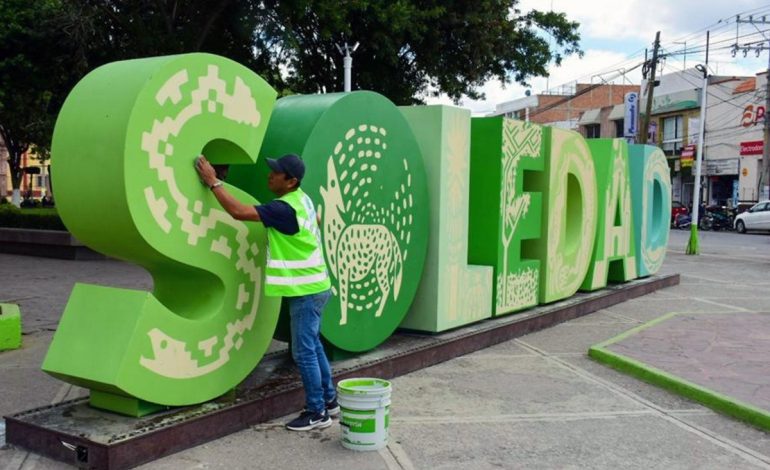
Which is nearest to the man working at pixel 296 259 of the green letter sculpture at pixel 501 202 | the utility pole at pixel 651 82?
the green letter sculpture at pixel 501 202

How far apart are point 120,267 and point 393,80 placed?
7.43 metres

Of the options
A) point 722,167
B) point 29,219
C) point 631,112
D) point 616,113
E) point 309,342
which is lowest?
point 29,219

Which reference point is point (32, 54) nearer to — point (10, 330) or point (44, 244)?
point (44, 244)

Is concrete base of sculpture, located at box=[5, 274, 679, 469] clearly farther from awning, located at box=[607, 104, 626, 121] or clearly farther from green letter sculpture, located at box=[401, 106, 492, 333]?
awning, located at box=[607, 104, 626, 121]

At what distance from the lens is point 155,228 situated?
4680 millimetres

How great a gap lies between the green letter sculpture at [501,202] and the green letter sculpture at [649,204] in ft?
13.1

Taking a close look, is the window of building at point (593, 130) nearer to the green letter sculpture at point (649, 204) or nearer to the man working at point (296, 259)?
the green letter sculpture at point (649, 204)

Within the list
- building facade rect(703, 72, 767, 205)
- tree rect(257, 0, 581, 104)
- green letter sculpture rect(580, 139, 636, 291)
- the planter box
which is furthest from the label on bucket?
building facade rect(703, 72, 767, 205)

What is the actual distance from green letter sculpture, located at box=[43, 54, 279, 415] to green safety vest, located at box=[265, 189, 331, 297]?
15.4 inches

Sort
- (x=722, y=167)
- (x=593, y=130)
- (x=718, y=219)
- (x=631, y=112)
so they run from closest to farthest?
(x=631, y=112), (x=718, y=219), (x=722, y=167), (x=593, y=130)

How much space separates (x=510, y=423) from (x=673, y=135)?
43828 mm

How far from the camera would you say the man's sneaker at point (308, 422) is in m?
5.12

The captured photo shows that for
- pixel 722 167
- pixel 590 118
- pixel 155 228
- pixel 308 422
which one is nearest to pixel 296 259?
pixel 155 228

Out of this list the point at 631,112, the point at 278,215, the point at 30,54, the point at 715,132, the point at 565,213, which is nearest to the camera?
the point at 278,215
